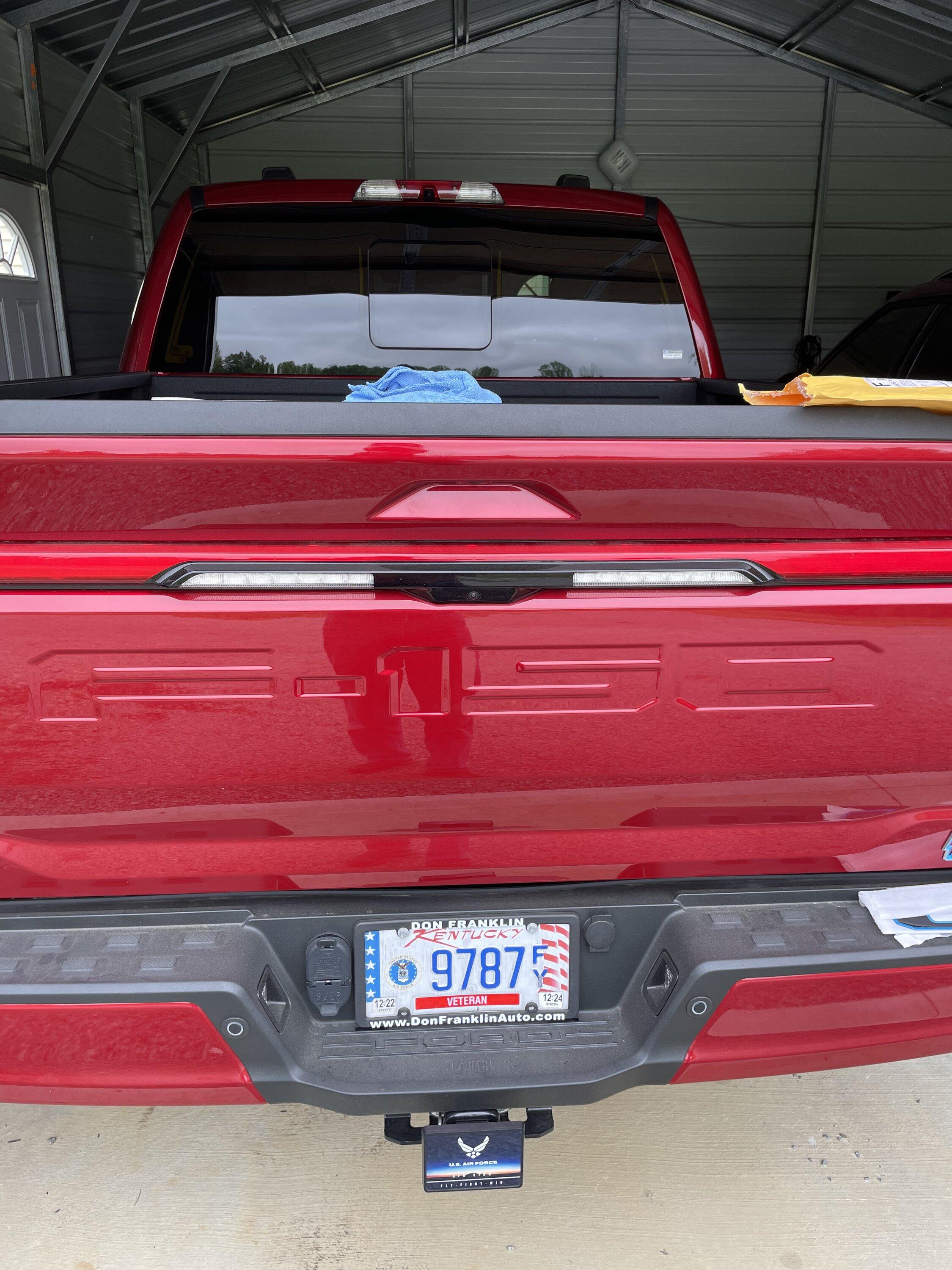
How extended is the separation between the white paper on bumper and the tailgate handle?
80 cm

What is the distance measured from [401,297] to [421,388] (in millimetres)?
1108

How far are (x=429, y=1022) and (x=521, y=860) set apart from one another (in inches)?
11.5

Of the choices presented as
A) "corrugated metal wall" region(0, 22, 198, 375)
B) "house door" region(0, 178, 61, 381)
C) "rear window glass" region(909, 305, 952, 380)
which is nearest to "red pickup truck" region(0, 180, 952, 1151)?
"rear window glass" region(909, 305, 952, 380)

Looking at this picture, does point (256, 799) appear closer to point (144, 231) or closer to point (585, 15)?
point (144, 231)

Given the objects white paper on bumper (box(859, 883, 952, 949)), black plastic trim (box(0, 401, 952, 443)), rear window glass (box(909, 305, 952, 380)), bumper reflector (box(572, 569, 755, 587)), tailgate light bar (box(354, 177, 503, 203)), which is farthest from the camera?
rear window glass (box(909, 305, 952, 380))

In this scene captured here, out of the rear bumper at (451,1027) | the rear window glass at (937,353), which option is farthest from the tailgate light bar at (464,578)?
the rear window glass at (937,353)

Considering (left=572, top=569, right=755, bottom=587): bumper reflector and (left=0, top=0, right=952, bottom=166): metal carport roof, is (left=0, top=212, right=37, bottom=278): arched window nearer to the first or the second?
(left=0, top=0, right=952, bottom=166): metal carport roof

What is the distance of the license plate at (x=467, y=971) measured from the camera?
1428 millimetres

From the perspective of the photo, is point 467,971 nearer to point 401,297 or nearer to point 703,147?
point 401,297

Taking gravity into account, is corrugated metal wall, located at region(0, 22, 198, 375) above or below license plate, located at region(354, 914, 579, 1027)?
above

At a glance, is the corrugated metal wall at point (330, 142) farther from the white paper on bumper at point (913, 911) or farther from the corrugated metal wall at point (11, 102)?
the white paper on bumper at point (913, 911)

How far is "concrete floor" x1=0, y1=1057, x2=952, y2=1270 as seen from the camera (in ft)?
5.95

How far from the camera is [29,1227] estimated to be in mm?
1868

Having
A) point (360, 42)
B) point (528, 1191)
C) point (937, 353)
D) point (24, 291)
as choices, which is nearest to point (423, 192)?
point (528, 1191)
